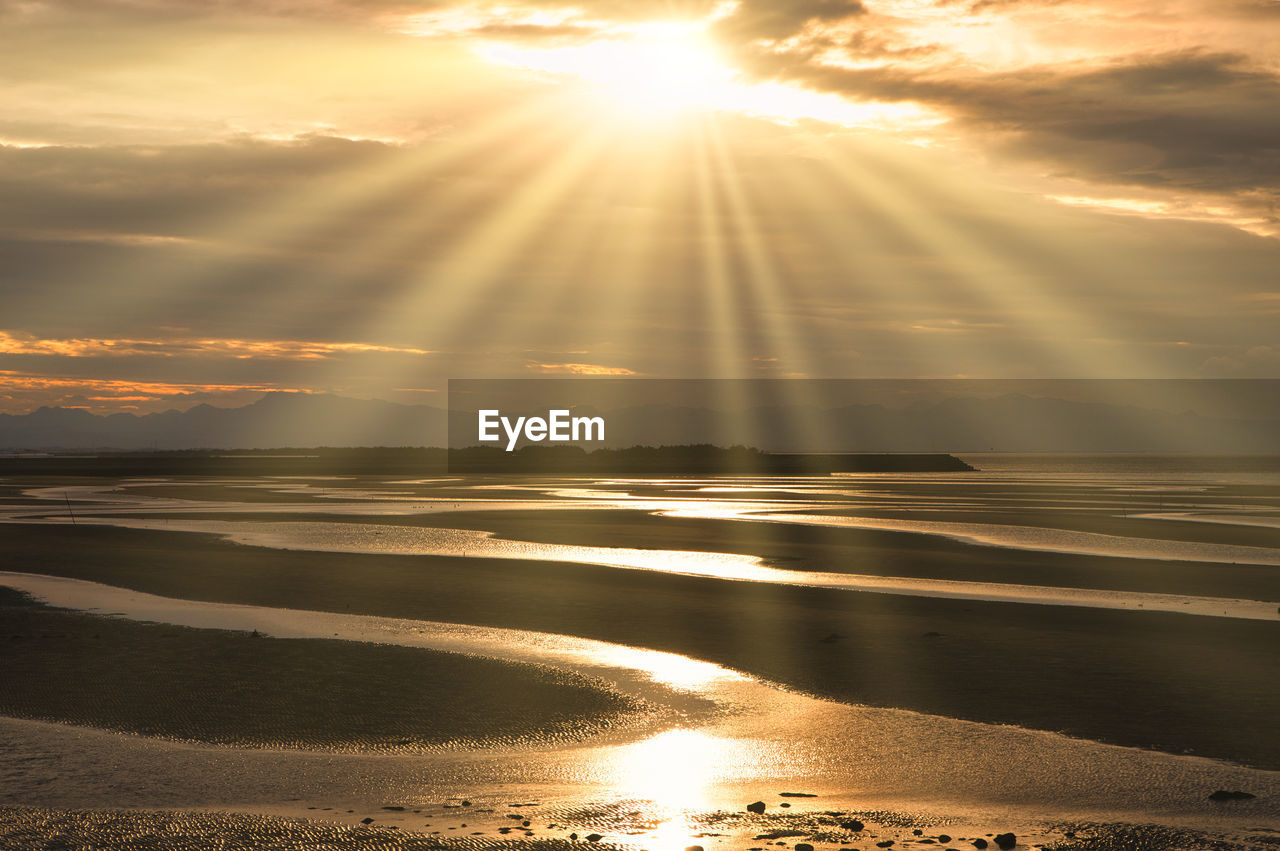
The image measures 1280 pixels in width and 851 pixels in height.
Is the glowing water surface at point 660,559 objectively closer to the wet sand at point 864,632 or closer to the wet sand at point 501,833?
the wet sand at point 864,632

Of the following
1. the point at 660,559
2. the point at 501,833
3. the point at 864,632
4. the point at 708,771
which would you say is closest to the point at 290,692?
the point at 708,771

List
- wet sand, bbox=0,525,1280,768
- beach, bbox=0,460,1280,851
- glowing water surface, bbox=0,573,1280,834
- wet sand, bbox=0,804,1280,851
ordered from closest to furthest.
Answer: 1. wet sand, bbox=0,804,1280,851
2. beach, bbox=0,460,1280,851
3. glowing water surface, bbox=0,573,1280,834
4. wet sand, bbox=0,525,1280,768

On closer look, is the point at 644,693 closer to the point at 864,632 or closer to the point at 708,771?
the point at 708,771

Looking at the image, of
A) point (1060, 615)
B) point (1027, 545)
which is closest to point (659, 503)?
point (1027, 545)

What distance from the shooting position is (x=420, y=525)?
4394cm

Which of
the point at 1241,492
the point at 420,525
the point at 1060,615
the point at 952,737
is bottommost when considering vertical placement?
the point at 1241,492

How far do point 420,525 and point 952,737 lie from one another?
110ft

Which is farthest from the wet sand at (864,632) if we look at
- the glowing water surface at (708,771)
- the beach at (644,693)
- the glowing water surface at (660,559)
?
the glowing water surface at (660,559)

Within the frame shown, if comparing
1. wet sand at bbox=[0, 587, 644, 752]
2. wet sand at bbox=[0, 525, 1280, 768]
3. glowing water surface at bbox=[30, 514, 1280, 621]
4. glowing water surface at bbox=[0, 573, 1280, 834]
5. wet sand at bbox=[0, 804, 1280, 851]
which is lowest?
glowing water surface at bbox=[30, 514, 1280, 621]

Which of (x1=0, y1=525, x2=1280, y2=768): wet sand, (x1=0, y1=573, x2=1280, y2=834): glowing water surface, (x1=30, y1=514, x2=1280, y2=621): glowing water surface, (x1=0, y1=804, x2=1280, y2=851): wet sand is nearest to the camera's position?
(x1=0, y1=804, x2=1280, y2=851): wet sand

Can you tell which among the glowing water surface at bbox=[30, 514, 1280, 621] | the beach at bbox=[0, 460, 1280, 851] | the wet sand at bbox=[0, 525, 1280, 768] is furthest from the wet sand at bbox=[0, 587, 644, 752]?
the glowing water surface at bbox=[30, 514, 1280, 621]

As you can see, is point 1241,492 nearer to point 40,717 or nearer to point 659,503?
point 659,503

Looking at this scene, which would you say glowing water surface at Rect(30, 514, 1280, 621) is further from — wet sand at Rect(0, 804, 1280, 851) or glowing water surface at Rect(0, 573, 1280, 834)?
wet sand at Rect(0, 804, 1280, 851)

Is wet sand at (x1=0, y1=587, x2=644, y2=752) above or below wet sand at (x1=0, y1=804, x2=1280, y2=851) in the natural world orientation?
below
